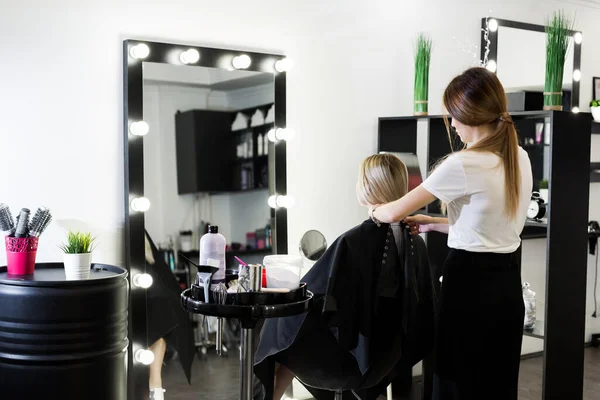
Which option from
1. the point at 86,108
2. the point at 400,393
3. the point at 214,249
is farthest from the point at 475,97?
the point at 400,393

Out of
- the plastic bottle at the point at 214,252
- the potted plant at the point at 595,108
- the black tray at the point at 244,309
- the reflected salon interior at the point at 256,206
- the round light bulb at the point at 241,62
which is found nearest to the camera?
the black tray at the point at 244,309

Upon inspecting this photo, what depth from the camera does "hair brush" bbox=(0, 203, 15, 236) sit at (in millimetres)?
2447

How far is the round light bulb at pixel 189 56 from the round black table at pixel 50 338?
3.18ft

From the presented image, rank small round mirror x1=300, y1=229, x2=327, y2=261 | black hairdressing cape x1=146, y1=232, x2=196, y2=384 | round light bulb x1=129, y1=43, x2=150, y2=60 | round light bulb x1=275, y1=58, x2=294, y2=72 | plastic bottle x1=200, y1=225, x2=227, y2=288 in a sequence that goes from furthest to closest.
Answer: small round mirror x1=300, y1=229, x2=327, y2=261
round light bulb x1=275, y1=58, x2=294, y2=72
black hairdressing cape x1=146, y1=232, x2=196, y2=384
round light bulb x1=129, y1=43, x2=150, y2=60
plastic bottle x1=200, y1=225, x2=227, y2=288

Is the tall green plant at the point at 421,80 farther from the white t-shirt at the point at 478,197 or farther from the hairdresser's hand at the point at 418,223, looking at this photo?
the white t-shirt at the point at 478,197

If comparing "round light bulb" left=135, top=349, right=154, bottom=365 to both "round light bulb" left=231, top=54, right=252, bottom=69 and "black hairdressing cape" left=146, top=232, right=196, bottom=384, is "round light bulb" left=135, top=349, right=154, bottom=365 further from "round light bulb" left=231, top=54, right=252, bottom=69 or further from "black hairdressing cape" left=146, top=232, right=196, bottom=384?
"round light bulb" left=231, top=54, right=252, bottom=69

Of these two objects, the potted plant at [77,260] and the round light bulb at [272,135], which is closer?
the potted plant at [77,260]

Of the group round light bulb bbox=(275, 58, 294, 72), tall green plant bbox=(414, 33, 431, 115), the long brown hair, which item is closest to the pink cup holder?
round light bulb bbox=(275, 58, 294, 72)

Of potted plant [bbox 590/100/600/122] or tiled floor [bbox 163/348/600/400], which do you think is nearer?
tiled floor [bbox 163/348/600/400]

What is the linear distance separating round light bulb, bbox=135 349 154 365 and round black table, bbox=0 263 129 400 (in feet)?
1.79

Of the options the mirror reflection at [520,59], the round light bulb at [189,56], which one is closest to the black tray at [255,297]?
the round light bulb at [189,56]

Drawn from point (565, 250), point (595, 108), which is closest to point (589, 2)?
point (595, 108)

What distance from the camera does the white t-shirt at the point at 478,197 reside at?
85.8 inches

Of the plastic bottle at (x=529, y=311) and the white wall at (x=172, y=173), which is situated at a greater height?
the white wall at (x=172, y=173)
